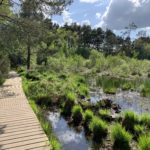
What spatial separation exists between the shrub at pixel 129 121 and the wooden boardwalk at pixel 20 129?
297 centimetres

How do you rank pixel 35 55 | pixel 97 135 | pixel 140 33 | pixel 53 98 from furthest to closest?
1. pixel 140 33
2. pixel 35 55
3. pixel 53 98
4. pixel 97 135

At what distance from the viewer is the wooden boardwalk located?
24.9 feet

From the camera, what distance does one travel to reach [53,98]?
16.2 m

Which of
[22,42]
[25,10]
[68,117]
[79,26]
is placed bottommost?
[68,117]

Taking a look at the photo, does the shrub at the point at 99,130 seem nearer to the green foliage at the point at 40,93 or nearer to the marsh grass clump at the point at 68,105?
the marsh grass clump at the point at 68,105

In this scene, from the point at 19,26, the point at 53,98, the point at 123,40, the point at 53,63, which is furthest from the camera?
the point at 123,40

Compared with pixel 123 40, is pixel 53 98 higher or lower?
lower

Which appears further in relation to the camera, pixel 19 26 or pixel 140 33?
pixel 140 33

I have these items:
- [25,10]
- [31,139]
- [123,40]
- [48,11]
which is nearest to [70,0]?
[48,11]

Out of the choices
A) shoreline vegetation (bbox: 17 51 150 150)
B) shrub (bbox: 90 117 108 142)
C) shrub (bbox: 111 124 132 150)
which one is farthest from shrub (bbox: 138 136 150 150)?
shrub (bbox: 90 117 108 142)

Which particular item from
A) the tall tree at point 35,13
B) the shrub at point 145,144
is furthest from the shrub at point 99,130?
the tall tree at point 35,13

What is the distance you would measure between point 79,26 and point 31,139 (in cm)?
7089

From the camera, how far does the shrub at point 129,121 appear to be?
33.6 ft

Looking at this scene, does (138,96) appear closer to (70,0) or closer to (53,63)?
(70,0)
